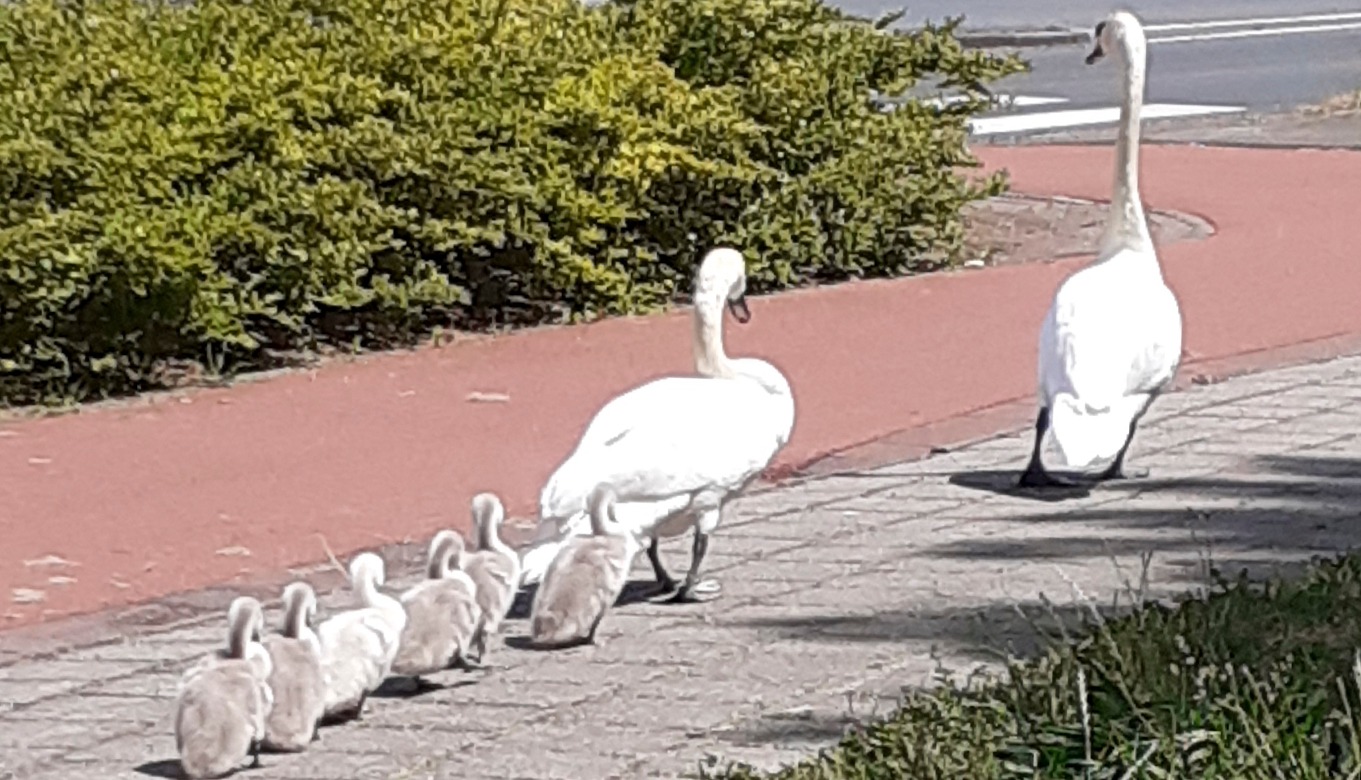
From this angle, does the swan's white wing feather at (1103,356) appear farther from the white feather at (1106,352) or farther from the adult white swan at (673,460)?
the adult white swan at (673,460)

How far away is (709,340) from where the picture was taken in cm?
809

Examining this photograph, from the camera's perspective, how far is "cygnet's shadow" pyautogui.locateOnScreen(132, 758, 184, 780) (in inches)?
240

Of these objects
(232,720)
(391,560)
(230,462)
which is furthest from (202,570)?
(232,720)

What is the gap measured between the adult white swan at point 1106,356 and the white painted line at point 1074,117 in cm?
1218

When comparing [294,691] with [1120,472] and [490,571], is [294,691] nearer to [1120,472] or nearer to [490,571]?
[490,571]

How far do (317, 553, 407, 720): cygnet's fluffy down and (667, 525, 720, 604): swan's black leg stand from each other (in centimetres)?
126

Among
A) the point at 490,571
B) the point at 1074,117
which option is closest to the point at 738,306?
the point at 490,571

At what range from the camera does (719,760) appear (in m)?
6.07

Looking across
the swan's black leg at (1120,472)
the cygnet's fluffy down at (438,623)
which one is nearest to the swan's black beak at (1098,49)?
the swan's black leg at (1120,472)

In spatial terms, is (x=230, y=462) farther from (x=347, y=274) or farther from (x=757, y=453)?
(x=757, y=453)

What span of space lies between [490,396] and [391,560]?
2.58 meters

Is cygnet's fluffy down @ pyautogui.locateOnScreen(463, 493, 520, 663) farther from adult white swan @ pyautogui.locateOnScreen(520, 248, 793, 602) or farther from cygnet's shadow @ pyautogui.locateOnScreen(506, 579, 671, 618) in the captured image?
cygnet's shadow @ pyautogui.locateOnScreen(506, 579, 671, 618)

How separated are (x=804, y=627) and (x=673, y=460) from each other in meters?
0.55

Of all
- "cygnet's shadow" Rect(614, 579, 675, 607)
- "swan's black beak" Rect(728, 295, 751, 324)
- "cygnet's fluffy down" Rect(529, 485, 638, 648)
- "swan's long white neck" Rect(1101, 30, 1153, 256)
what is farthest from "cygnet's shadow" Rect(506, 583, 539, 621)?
"swan's long white neck" Rect(1101, 30, 1153, 256)
